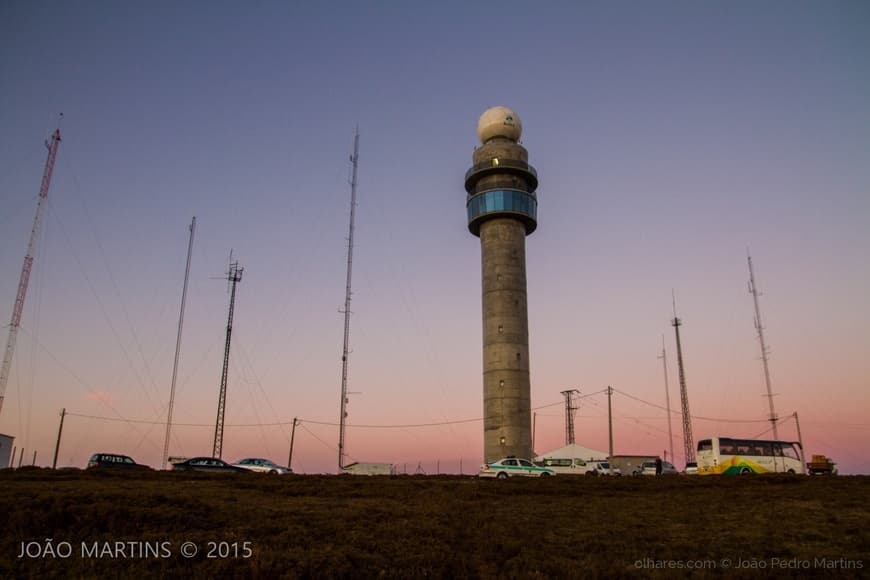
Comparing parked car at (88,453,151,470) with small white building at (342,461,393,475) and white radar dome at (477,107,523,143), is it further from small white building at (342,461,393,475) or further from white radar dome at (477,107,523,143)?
white radar dome at (477,107,523,143)

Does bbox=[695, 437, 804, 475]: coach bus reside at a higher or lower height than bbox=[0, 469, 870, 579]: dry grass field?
higher

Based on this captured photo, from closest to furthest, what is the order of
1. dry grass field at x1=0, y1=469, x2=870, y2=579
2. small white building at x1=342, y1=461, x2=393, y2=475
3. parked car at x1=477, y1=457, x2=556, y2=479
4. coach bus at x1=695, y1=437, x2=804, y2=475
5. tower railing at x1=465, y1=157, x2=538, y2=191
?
1. dry grass field at x1=0, y1=469, x2=870, y2=579
2. parked car at x1=477, y1=457, x2=556, y2=479
3. coach bus at x1=695, y1=437, x2=804, y2=475
4. small white building at x1=342, y1=461, x2=393, y2=475
5. tower railing at x1=465, y1=157, x2=538, y2=191

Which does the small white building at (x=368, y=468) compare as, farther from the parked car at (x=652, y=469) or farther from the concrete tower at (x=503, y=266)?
the parked car at (x=652, y=469)

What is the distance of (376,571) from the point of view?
623 inches

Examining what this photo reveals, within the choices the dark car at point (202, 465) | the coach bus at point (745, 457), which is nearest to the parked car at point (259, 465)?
the dark car at point (202, 465)

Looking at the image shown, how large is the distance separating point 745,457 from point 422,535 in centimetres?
3788

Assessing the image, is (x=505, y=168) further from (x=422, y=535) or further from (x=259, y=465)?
(x=422, y=535)

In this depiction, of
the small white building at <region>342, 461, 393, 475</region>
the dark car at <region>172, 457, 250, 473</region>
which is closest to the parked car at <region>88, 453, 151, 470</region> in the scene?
the dark car at <region>172, 457, 250, 473</region>

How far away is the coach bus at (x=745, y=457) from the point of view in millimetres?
47688

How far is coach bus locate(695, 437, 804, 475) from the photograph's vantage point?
47688 mm

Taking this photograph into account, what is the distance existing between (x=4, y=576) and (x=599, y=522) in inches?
710

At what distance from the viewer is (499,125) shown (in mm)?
68938

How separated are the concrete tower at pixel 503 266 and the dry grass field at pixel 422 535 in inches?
1199

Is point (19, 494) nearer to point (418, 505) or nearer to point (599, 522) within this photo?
point (418, 505)
